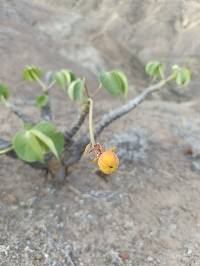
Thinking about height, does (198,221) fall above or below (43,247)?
below

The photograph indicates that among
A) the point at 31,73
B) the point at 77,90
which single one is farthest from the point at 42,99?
the point at 77,90

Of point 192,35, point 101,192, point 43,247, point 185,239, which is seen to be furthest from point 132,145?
point 192,35

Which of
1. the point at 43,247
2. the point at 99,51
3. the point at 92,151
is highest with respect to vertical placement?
the point at 92,151

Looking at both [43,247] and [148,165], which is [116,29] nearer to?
[148,165]

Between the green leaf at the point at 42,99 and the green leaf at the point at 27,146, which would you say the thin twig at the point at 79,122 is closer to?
the green leaf at the point at 42,99

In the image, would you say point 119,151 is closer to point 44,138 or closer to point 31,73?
point 31,73

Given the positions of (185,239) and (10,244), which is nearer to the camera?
(10,244)
